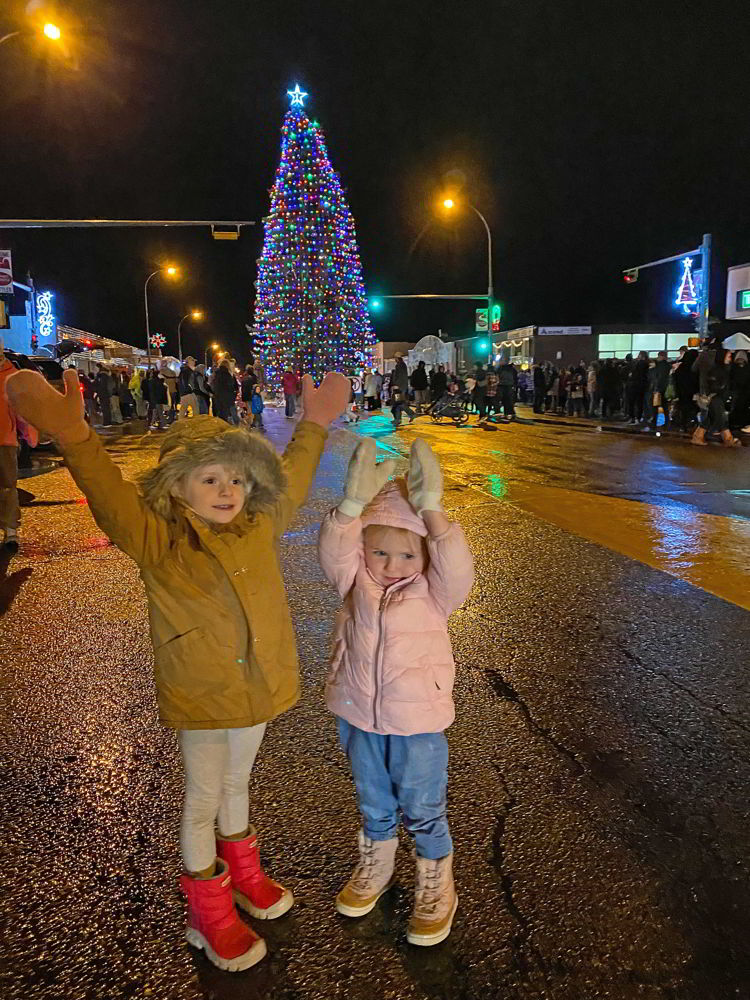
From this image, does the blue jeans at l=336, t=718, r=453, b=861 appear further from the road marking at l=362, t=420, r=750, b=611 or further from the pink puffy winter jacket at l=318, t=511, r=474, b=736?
the road marking at l=362, t=420, r=750, b=611

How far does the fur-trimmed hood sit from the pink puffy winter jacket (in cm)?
24

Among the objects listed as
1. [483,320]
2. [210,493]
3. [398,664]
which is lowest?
[398,664]

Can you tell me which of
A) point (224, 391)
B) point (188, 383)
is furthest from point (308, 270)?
point (224, 391)

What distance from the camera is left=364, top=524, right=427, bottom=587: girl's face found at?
2.22 meters

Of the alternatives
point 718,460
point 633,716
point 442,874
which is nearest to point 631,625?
point 633,716

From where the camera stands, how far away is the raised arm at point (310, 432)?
99.2 inches

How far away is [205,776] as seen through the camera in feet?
7.11

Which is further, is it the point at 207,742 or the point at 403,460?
the point at 403,460

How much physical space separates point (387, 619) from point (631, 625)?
2.96 m

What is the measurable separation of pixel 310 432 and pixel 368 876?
1.44m

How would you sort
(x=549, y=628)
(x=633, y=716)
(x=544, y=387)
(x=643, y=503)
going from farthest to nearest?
(x=544, y=387)
(x=643, y=503)
(x=549, y=628)
(x=633, y=716)

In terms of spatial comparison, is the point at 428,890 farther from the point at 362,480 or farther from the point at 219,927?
the point at 362,480

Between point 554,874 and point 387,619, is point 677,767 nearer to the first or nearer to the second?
point 554,874

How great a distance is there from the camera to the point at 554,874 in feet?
7.81
